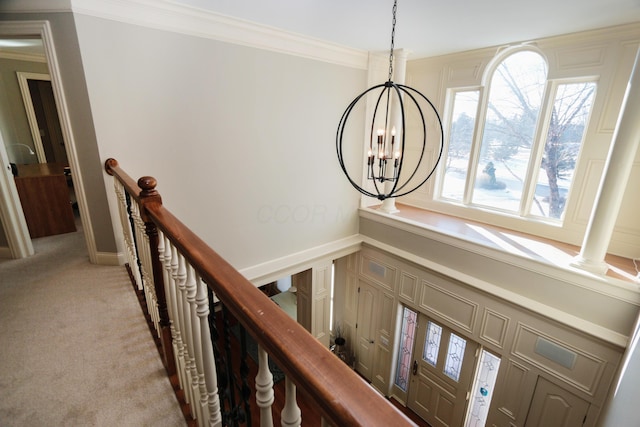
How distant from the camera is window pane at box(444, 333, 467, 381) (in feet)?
13.6

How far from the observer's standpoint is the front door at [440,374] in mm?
4125

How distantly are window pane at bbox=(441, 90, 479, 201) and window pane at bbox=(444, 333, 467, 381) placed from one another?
2203 millimetres

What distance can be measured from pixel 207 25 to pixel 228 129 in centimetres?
103

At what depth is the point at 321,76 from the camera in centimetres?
413

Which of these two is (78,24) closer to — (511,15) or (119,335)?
(119,335)

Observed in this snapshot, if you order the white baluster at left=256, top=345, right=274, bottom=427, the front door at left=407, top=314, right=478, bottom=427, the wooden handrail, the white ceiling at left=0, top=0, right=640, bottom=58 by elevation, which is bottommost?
the front door at left=407, top=314, right=478, bottom=427

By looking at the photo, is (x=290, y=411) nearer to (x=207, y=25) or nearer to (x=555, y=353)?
(x=207, y=25)

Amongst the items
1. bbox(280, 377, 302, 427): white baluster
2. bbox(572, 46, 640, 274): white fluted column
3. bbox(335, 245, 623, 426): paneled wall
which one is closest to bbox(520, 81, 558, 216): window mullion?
bbox(572, 46, 640, 274): white fluted column

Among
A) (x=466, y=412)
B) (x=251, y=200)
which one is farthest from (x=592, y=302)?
(x=251, y=200)

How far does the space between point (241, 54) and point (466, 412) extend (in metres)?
5.45

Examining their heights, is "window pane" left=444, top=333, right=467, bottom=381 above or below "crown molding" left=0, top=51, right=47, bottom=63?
below

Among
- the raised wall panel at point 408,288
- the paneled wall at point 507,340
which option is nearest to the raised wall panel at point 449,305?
the paneled wall at point 507,340

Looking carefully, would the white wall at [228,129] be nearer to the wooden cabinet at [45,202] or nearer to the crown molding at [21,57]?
the wooden cabinet at [45,202]

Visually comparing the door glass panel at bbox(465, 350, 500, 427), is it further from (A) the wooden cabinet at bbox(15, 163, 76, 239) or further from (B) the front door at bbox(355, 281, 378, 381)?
(A) the wooden cabinet at bbox(15, 163, 76, 239)
